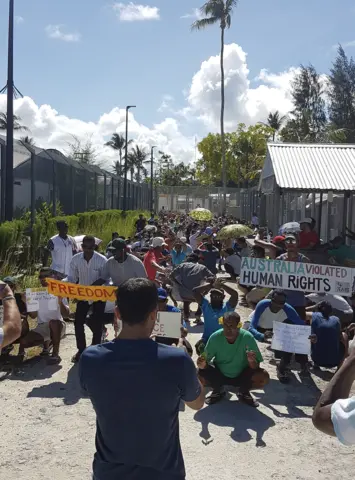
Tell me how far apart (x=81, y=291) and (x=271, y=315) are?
2.39 metres

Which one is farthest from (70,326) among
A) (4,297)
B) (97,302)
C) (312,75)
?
(312,75)

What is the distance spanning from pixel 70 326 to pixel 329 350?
4.58 metres

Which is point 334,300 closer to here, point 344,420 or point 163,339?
point 163,339

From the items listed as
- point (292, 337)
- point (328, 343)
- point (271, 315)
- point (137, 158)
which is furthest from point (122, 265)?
point (137, 158)

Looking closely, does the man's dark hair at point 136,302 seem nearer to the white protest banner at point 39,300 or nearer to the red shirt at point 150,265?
the white protest banner at point 39,300

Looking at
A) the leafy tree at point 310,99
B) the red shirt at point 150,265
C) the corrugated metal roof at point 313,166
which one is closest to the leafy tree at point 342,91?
the leafy tree at point 310,99

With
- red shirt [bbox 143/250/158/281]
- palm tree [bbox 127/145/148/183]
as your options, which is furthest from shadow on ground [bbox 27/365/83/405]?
palm tree [bbox 127/145/148/183]

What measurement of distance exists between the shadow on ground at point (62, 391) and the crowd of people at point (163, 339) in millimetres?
712

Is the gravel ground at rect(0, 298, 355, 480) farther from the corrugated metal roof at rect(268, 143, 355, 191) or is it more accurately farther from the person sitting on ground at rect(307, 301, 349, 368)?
the corrugated metal roof at rect(268, 143, 355, 191)

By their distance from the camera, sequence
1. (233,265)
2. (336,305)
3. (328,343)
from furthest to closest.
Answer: (233,265), (336,305), (328,343)

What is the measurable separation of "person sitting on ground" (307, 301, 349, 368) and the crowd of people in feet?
0.04

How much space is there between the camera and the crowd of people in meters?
2.37

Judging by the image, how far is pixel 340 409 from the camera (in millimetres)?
1966

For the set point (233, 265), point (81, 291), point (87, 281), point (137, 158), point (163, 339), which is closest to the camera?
point (163, 339)
